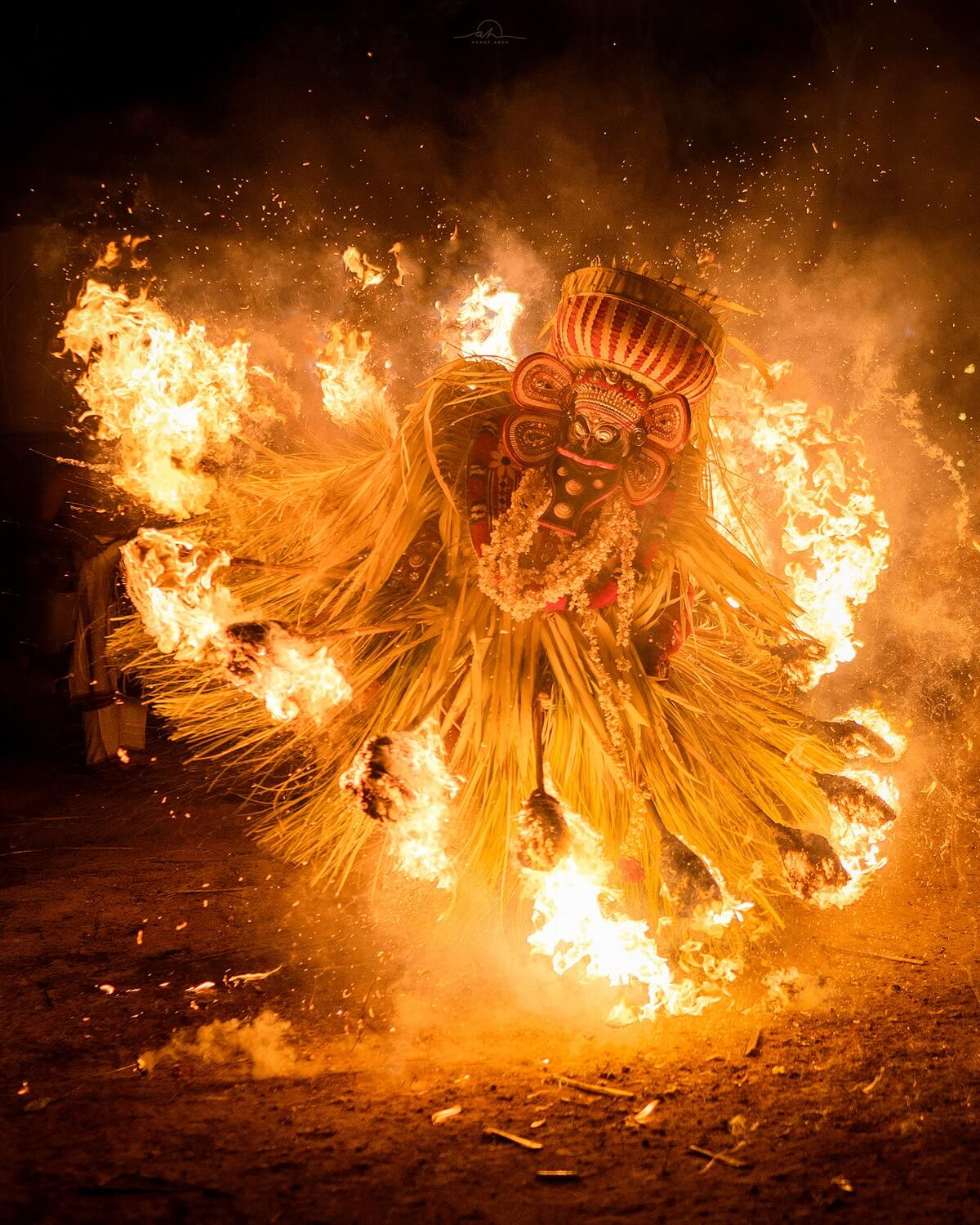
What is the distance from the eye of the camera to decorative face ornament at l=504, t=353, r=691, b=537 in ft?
6.98

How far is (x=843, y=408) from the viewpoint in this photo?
15.0 ft

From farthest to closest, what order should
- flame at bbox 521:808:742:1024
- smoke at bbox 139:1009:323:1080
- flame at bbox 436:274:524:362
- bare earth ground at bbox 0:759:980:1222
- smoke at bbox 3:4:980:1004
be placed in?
smoke at bbox 3:4:980:1004, flame at bbox 436:274:524:362, flame at bbox 521:808:742:1024, smoke at bbox 139:1009:323:1080, bare earth ground at bbox 0:759:980:1222

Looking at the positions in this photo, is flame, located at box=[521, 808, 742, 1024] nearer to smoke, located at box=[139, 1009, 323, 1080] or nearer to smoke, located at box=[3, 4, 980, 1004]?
smoke, located at box=[139, 1009, 323, 1080]

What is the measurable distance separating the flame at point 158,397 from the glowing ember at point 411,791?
131 centimetres

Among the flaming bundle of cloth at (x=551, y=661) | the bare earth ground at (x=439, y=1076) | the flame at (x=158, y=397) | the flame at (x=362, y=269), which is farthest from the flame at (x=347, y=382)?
the bare earth ground at (x=439, y=1076)

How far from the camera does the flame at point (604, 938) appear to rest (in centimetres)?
191

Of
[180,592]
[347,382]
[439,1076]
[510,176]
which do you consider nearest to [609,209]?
[510,176]

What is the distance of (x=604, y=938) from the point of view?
1.92 m

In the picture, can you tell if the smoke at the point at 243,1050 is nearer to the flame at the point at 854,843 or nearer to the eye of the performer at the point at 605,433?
the flame at the point at 854,843

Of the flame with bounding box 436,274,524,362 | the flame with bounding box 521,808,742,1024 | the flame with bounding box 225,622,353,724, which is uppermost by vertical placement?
the flame with bounding box 436,274,524,362

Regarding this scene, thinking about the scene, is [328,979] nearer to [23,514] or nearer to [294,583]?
[294,583]

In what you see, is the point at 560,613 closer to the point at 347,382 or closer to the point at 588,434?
the point at 588,434

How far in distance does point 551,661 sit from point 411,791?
557 millimetres

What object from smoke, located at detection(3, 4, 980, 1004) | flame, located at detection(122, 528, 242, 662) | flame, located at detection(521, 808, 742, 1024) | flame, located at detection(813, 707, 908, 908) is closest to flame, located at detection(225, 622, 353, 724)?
flame, located at detection(122, 528, 242, 662)
